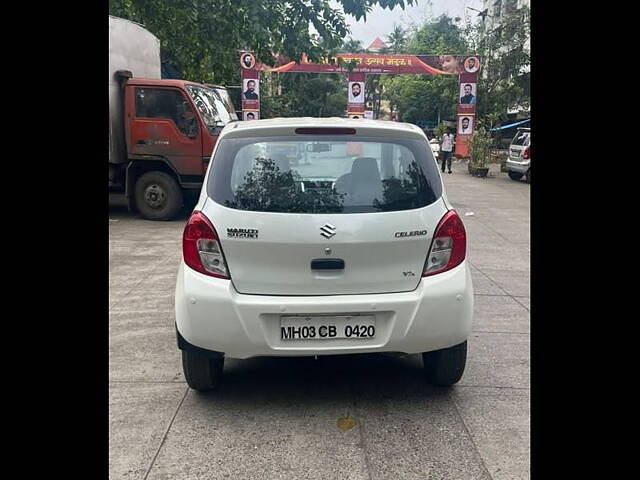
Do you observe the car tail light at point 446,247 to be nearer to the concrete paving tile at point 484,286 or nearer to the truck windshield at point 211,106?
the concrete paving tile at point 484,286

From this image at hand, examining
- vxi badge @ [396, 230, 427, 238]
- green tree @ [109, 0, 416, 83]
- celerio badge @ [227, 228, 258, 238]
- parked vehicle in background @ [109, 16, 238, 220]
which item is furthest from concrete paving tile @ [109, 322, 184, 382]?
parked vehicle in background @ [109, 16, 238, 220]

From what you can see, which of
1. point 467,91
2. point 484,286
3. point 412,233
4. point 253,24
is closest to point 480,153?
point 467,91

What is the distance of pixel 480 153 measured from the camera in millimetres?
20969

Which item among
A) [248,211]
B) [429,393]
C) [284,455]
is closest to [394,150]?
[248,211]

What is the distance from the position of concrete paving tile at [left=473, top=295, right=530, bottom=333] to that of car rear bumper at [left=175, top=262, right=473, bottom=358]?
1.84m

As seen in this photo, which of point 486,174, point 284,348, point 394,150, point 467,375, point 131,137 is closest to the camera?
point 284,348

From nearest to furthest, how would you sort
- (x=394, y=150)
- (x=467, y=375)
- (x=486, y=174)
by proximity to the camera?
(x=394, y=150) → (x=467, y=375) → (x=486, y=174)

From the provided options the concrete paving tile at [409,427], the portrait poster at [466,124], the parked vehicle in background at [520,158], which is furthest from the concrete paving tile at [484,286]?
the portrait poster at [466,124]

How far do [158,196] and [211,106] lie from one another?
1.88m

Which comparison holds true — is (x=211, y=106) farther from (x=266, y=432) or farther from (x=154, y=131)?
(x=266, y=432)
